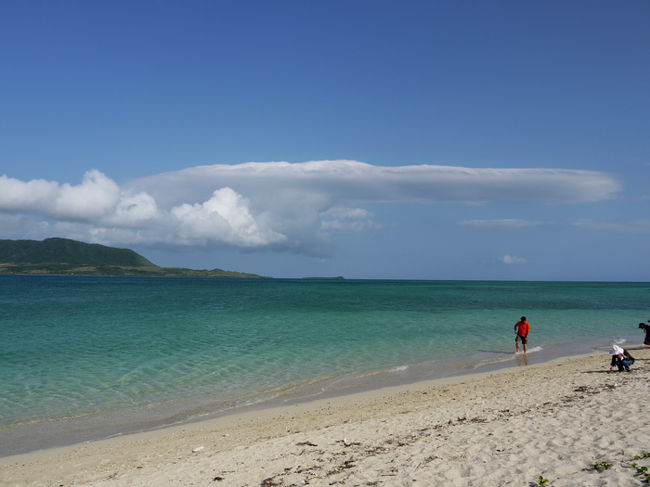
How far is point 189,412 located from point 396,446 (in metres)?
7.71

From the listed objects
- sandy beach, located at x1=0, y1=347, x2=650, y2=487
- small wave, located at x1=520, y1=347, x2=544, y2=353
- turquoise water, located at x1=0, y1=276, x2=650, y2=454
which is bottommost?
turquoise water, located at x1=0, y1=276, x2=650, y2=454

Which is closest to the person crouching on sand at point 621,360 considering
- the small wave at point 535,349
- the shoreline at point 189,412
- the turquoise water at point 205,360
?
the shoreline at point 189,412

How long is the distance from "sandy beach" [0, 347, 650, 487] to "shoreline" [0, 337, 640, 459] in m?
0.65

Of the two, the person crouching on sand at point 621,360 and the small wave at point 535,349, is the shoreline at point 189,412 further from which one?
the person crouching on sand at point 621,360

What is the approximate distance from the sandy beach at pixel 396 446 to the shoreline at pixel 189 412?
2.14 ft

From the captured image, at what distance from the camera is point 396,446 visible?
29.9ft

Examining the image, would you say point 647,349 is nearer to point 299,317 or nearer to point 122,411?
point 122,411

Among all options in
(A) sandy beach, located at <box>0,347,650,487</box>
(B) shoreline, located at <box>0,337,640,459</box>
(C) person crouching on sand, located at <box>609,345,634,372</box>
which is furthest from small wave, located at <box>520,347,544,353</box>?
(A) sandy beach, located at <box>0,347,650,487</box>

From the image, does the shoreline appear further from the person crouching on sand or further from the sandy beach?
the person crouching on sand

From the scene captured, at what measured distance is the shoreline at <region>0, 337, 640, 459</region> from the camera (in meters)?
12.0

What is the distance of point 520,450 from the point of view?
809cm

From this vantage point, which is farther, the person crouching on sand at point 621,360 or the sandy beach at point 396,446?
the person crouching on sand at point 621,360

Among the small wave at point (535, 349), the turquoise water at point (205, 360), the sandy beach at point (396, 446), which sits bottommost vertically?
the turquoise water at point (205, 360)

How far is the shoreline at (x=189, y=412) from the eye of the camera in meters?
12.0
